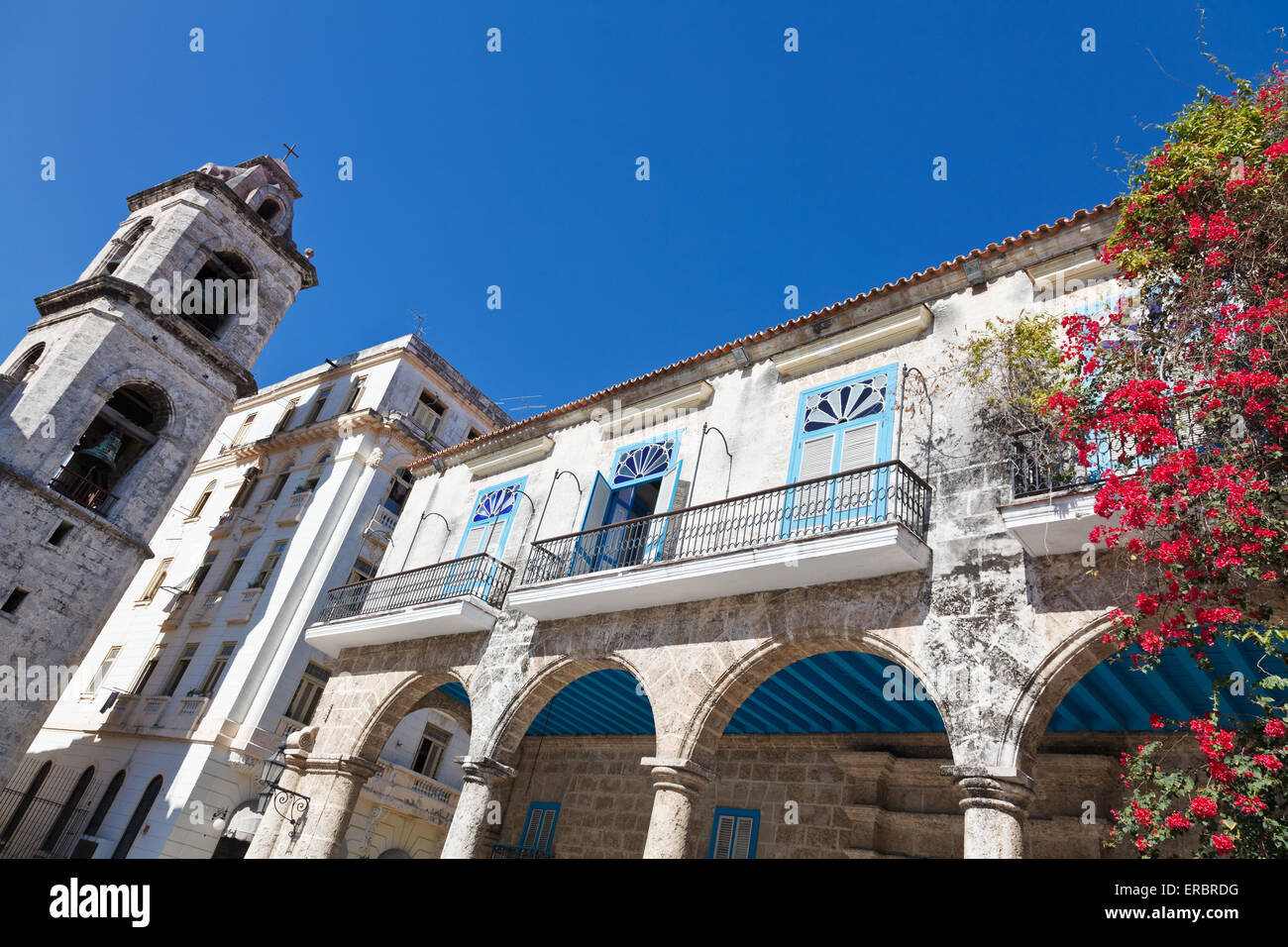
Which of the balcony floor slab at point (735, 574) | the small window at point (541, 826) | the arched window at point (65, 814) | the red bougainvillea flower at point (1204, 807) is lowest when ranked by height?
the arched window at point (65, 814)

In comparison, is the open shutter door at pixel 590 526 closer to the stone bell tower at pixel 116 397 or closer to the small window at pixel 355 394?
the stone bell tower at pixel 116 397

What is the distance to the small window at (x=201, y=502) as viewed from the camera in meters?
26.2

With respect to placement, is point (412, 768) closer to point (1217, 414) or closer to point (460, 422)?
point (460, 422)

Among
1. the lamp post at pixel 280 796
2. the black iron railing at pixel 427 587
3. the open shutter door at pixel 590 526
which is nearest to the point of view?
the open shutter door at pixel 590 526

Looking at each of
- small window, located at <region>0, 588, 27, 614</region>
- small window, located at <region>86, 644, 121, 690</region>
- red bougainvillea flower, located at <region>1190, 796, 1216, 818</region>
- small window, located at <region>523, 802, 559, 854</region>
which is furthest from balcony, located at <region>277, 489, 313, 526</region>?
red bougainvillea flower, located at <region>1190, 796, 1216, 818</region>

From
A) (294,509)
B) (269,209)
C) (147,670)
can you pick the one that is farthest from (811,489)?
(269,209)

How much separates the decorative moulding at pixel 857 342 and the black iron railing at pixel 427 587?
4.50 metres

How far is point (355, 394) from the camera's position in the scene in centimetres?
2508

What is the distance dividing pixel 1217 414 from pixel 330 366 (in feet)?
83.6

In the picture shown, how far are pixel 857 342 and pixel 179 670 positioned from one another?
1950 centimetres

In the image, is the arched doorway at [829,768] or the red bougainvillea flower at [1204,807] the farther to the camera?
the arched doorway at [829,768]

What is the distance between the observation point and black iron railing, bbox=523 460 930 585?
7.67m

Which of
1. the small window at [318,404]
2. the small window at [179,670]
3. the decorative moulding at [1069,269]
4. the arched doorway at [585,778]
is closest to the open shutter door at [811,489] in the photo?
the decorative moulding at [1069,269]

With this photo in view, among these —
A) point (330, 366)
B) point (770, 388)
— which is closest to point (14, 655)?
point (330, 366)
